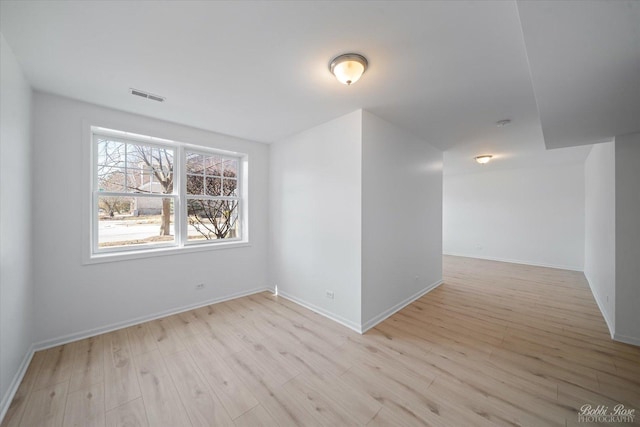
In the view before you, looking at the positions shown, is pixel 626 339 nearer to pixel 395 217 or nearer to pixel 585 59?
pixel 395 217

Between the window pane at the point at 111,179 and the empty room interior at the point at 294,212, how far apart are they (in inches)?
1.1

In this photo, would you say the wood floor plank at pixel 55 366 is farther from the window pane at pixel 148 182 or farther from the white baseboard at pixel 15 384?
the window pane at pixel 148 182

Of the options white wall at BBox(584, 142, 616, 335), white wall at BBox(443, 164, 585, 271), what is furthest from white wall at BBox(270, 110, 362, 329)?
white wall at BBox(443, 164, 585, 271)

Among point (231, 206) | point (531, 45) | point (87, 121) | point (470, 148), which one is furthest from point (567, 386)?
point (87, 121)

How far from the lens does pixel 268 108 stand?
2699 millimetres

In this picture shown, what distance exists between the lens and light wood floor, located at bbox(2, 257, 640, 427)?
1.60 m

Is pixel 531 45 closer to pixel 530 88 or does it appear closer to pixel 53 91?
pixel 530 88

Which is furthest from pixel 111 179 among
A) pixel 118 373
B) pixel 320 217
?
pixel 320 217

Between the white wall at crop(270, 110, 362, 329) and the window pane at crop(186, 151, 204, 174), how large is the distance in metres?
1.11

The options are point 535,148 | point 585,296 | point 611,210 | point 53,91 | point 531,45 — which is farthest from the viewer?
point 535,148

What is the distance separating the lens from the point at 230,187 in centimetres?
397

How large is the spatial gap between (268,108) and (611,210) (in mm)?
4277

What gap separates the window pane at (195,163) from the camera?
11.5 feet

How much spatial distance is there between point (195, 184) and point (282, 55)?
8.35 ft
